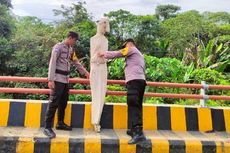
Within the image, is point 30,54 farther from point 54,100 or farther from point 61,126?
point 54,100

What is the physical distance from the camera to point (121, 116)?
5539mm

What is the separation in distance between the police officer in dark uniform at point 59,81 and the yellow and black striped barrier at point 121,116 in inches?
11.9

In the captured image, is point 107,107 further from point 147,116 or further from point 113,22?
point 113,22

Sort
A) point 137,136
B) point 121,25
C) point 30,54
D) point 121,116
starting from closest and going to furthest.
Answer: point 137,136
point 121,116
point 30,54
point 121,25

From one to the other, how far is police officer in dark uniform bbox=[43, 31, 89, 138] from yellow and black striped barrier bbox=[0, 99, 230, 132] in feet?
0.99

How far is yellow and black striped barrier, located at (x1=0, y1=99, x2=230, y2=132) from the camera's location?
209 inches

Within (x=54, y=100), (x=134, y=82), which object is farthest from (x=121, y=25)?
(x=54, y=100)

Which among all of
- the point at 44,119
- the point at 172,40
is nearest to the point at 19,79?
the point at 44,119

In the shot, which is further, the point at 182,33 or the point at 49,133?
the point at 182,33

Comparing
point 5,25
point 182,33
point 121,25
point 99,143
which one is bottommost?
point 99,143

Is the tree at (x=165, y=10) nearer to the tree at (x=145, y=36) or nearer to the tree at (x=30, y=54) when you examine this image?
the tree at (x=145, y=36)

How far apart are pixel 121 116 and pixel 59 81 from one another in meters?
1.22

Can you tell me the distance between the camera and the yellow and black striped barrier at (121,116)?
5.31m

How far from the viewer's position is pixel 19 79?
5250 mm
